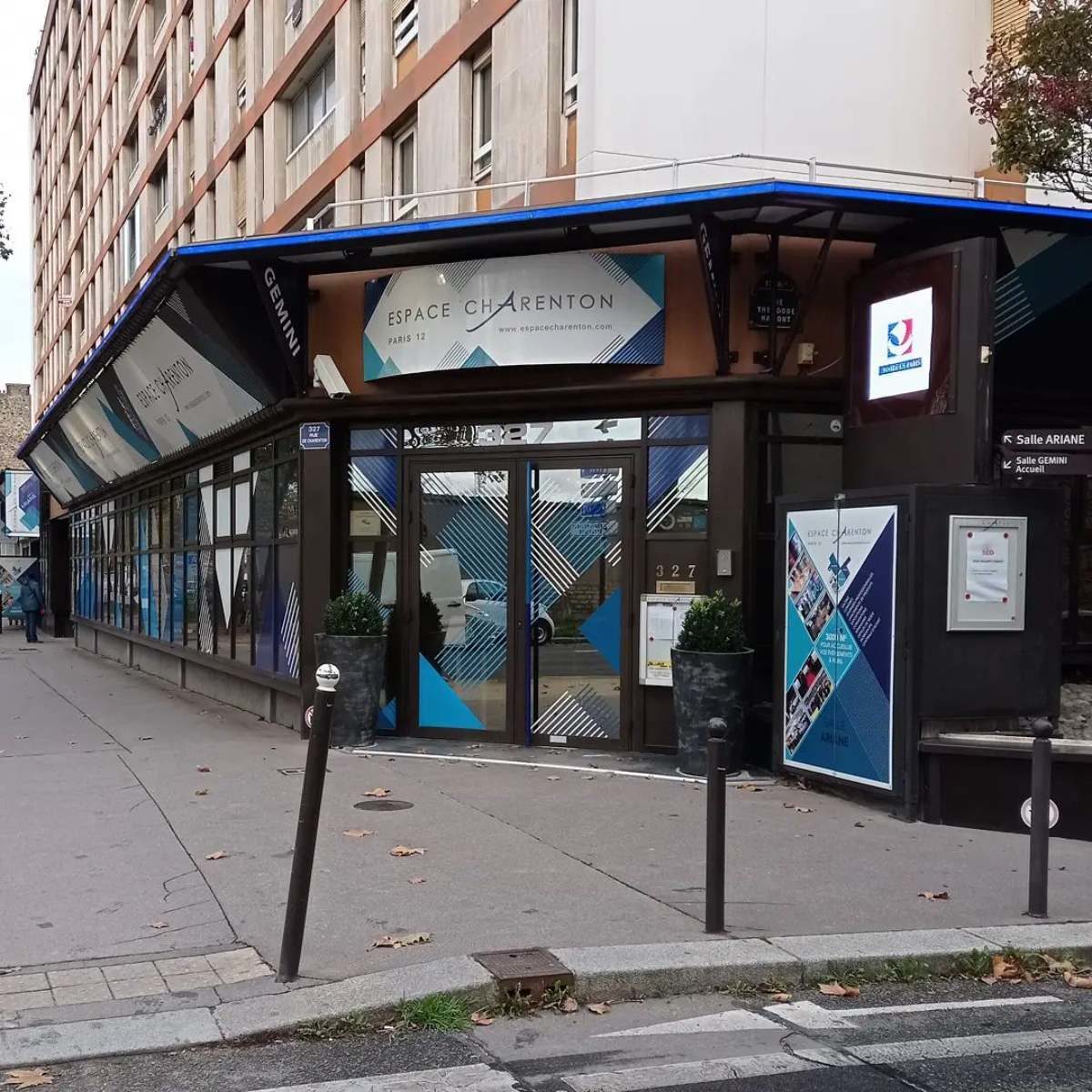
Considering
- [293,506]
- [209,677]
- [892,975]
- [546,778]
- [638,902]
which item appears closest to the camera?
[892,975]

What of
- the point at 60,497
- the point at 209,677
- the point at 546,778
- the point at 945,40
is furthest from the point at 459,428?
the point at 60,497

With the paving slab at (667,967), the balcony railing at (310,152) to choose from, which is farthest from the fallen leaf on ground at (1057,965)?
the balcony railing at (310,152)

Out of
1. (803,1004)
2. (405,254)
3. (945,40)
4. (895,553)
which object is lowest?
(803,1004)

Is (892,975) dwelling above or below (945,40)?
below

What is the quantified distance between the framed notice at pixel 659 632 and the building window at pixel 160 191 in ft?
72.2

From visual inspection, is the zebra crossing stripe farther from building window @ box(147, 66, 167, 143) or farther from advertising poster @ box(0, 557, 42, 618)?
advertising poster @ box(0, 557, 42, 618)

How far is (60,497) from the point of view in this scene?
103ft

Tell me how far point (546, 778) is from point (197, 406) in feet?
25.0

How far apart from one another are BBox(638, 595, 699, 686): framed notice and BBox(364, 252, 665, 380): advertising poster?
2.02 metres

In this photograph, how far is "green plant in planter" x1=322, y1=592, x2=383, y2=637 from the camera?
10758mm

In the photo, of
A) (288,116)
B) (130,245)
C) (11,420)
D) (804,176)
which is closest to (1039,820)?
(804,176)

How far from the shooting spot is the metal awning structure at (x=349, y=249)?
9.12 m

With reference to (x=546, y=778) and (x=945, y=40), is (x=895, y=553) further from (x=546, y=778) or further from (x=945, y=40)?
(x=945, y=40)

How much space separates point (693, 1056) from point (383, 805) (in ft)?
14.6
